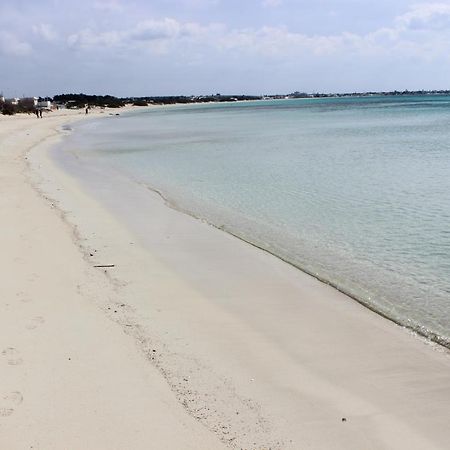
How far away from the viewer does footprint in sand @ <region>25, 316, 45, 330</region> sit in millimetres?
5707

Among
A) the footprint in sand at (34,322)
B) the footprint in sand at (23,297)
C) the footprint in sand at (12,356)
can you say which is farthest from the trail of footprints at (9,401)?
the footprint in sand at (23,297)

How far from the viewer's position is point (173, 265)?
859 centimetres

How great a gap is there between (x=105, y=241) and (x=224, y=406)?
5.92 meters

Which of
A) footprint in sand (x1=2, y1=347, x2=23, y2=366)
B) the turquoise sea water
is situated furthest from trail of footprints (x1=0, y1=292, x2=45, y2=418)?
the turquoise sea water

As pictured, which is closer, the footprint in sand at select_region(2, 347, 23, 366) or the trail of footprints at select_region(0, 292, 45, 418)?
the trail of footprints at select_region(0, 292, 45, 418)

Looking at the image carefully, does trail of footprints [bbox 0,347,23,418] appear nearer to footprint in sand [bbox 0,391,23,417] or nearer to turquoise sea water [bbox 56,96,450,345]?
footprint in sand [bbox 0,391,23,417]

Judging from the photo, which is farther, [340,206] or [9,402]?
[340,206]

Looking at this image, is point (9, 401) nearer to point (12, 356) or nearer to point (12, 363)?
point (12, 363)

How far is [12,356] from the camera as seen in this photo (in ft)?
16.5

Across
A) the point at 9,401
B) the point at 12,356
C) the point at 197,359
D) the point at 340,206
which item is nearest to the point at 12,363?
the point at 12,356

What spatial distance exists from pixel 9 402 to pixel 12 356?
0.82 meters

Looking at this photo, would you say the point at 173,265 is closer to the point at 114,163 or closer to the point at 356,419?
the point at 356,419

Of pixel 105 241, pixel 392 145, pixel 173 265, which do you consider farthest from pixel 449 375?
pixel 392 145

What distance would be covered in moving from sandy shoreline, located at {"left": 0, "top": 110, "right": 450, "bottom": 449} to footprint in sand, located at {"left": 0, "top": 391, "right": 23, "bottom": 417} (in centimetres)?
1
